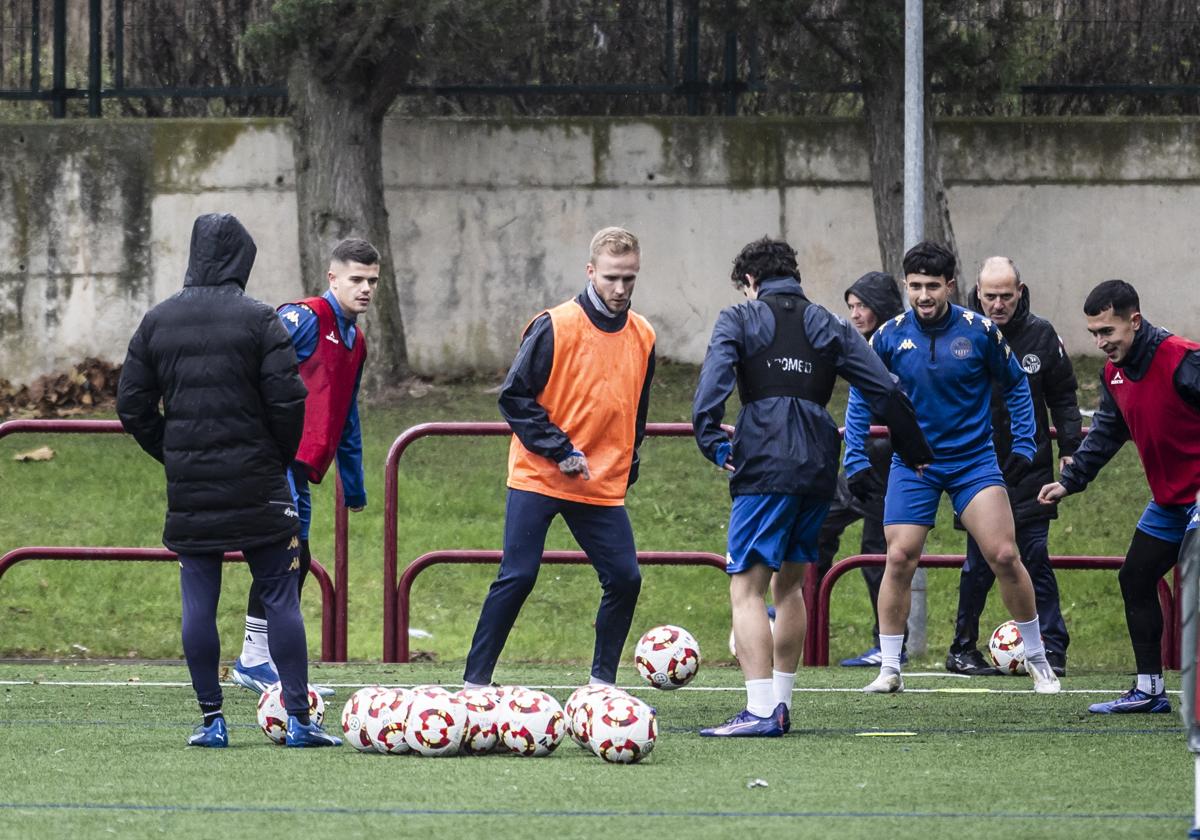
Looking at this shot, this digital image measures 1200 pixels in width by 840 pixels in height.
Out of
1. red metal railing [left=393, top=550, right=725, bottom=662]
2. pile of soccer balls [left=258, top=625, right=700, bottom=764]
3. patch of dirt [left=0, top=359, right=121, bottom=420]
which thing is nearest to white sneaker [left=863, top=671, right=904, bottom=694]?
red metal railing [left=393, top=550, right=725, bottom=662]

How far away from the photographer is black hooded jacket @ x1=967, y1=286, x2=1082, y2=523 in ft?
31.9

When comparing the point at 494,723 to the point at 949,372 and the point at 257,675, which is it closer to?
the point at 257,675

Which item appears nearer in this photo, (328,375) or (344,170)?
(328,375)

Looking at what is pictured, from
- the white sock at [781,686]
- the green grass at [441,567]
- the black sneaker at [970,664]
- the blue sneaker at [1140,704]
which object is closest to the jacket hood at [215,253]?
the white sock at [781,686]

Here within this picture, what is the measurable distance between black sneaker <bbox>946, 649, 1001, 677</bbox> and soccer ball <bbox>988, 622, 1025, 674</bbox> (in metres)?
0.17

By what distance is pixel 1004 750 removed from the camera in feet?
23.2

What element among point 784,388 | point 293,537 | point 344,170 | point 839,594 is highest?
point 344,170

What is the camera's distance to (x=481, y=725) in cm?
685

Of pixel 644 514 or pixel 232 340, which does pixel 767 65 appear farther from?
pixel 232 340

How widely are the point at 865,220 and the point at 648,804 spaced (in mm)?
10416

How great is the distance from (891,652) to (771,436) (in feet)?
6.72

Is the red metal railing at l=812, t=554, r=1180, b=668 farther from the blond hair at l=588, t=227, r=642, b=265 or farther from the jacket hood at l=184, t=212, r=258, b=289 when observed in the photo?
the jacket hood at l=184, t=212, r=258, b=289

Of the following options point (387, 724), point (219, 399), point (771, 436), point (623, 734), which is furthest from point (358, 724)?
point (771, 436)

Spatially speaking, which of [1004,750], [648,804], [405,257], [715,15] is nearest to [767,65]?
[715,15]
